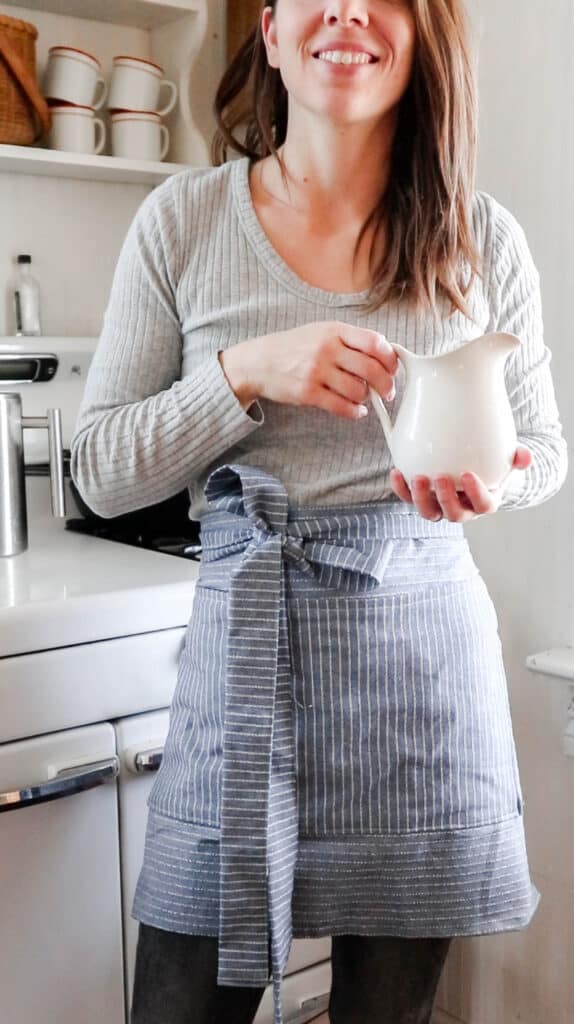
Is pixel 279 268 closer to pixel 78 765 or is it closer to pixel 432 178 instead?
pixel 432 178

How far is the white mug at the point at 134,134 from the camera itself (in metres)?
1.86

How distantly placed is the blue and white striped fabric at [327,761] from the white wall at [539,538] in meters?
0.64

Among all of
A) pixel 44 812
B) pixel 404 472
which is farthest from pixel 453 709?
pixel 44 812

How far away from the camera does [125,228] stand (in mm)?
1991

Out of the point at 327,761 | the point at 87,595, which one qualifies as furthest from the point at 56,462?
the point at 327,761

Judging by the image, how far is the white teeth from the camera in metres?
0.91

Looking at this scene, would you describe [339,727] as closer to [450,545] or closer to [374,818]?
[374,818]

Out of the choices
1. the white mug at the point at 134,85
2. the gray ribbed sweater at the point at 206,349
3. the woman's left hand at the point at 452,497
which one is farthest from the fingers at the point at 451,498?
the white mug at the point at 134,85

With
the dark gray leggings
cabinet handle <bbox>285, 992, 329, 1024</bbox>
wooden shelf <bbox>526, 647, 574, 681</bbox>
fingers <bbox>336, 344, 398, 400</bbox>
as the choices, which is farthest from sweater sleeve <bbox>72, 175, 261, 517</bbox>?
cabinet handle <bbox>285, 992, 329, 1024</bbox>

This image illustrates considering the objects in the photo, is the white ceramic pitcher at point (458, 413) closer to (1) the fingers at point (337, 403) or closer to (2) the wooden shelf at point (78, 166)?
(1) the fingers at point (337, 403)

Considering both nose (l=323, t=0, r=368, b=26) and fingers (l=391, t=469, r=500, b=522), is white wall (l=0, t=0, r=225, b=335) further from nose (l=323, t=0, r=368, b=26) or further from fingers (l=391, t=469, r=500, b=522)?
fingers (l=391, t=469, r=500, b=522)

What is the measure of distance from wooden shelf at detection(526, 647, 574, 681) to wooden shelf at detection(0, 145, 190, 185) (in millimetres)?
1022

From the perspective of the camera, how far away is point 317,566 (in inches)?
36.7

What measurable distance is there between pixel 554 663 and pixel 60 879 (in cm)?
69
